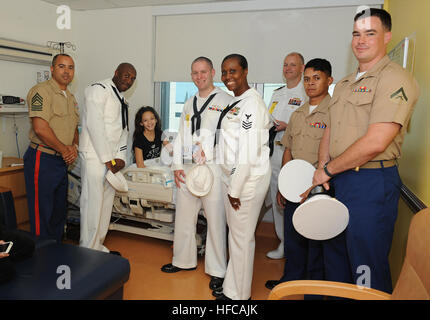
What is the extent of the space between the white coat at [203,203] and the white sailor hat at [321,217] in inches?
35.8

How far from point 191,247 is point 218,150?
0.93m

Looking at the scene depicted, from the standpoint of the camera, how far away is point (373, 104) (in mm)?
1774

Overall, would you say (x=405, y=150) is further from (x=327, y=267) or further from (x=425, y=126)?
(x=327, y=267)

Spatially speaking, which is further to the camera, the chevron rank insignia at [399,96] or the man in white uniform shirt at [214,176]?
the man in white uniform shirt at [214,176]

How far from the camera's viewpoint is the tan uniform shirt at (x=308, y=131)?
242 centimetres

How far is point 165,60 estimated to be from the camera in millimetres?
4348

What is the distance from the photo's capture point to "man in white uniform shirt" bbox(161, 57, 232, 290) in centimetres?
268

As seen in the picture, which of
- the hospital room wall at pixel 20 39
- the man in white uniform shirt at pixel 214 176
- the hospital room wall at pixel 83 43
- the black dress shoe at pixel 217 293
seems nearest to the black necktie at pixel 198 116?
the man in white uniform shirt at pixel 214 176

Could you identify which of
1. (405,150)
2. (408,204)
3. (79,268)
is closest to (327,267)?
(408,204)

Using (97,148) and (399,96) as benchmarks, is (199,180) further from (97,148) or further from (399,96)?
(399,96)

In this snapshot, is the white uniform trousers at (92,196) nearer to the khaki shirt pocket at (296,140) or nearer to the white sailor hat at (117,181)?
the white sailor hat at (117,181)

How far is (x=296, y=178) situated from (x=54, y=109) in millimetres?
2175

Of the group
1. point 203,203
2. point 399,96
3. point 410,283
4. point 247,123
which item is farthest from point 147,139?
point 410,283

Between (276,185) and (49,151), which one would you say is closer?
(49,151)
